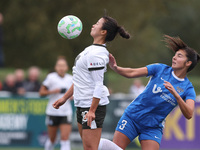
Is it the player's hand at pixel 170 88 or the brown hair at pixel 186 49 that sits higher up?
the brown hair at pixel 186 49

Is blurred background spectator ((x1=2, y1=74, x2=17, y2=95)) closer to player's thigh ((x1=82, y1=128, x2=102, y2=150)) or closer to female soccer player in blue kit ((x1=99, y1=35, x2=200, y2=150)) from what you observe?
female soccer player in blue kit ((x1=99, y1=35, x2=200, y2=150))

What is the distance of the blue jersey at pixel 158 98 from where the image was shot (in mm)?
6551

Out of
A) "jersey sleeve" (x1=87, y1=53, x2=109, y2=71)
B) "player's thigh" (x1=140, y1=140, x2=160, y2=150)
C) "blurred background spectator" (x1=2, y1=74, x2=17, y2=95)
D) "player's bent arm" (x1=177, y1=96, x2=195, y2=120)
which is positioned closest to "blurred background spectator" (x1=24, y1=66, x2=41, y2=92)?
"blurred background spectator" (x1=2, y1=74, x2=17, y2=95)

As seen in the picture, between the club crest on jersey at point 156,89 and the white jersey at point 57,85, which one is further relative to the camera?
the white jersey at point 57,85

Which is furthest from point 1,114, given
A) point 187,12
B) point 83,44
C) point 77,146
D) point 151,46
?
point 187,12

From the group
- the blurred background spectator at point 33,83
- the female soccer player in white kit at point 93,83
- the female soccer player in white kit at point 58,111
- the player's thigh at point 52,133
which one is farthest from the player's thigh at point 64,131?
the female soccer player in white kit at point 93,83

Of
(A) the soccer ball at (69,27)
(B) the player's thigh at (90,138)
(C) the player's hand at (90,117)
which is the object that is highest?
(A) the soccer ball at (69,27)

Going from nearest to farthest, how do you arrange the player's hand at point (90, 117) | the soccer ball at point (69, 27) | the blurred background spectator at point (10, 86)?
1. the player's hand at point (90, 117)
2. the soccer ball at point (69, 27)
3. the blurred background spectator at point (10, 86)

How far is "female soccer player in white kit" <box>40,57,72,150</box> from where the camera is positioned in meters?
9.70

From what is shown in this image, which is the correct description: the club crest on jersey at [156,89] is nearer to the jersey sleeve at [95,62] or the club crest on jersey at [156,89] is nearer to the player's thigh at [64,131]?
the jersey sleeve at [95,62]

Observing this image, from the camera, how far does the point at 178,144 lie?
1263 centimetres

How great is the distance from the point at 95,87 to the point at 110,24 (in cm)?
81

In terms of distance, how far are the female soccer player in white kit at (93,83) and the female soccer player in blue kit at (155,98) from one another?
538mm

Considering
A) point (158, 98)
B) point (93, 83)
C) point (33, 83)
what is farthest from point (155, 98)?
point (33, 83)
